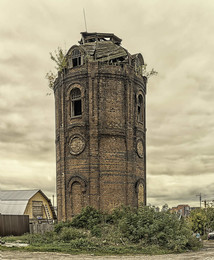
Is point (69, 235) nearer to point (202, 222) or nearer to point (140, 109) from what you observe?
point (140, 109)

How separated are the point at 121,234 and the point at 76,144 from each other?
330 inches

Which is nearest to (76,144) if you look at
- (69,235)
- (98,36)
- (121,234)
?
(69,235)

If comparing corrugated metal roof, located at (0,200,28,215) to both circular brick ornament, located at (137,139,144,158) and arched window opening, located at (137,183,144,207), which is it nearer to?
arched window opening, located at (137,183,144,207)

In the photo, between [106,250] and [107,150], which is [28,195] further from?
[106,250]

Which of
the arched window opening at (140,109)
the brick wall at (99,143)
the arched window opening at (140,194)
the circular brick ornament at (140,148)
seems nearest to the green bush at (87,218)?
the brick wall at (99,143)

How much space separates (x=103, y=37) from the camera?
108 ft

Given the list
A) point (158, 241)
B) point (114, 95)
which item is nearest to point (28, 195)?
point (114, 95)

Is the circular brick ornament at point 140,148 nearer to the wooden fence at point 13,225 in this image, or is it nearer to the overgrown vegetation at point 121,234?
the overgrown vegetation at point 121,234

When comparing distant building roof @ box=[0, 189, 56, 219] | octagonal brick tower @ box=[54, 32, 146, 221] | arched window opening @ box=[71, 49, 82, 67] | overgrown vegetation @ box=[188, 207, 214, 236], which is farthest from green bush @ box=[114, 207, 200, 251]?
overgrown vegetation @ box=[188, 207, 214, 236]

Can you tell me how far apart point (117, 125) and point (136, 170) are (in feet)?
13.0

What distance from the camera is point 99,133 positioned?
2870 cm

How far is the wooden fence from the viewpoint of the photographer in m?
29.1

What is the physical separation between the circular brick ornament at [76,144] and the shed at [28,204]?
15060 mm

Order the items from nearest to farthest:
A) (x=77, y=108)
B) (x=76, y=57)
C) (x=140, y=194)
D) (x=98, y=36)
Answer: (x=140, y=194) < (x=76, y=57) < (x=77, y=108) < (x=98, y=36)
